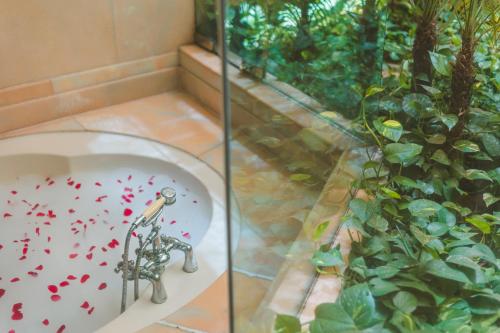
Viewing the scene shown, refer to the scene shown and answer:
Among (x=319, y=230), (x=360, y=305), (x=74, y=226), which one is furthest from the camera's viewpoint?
(x=74, y=226)

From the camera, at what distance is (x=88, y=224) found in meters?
1.88

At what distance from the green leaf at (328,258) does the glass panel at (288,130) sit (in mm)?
22

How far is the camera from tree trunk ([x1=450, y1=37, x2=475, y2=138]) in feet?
4.57

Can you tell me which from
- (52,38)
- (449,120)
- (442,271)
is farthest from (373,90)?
(52,38)

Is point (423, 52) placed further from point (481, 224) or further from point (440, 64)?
point (481, 224)

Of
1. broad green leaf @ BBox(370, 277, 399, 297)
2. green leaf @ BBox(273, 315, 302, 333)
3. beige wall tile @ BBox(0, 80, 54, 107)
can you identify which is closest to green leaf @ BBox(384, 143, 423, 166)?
broad green leaf @ BBox(370, 277, 399, 297)

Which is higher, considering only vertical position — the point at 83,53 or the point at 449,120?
the point at 449,120

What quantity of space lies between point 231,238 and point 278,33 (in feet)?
3.12

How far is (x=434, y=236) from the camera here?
1.15m

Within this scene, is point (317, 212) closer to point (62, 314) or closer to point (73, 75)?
point (62, 314)

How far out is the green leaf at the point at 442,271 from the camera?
3.36 ft

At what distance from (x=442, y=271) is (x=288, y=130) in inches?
19.4

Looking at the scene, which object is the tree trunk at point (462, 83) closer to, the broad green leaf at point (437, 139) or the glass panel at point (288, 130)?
the broad green leaf at point (437, 139)

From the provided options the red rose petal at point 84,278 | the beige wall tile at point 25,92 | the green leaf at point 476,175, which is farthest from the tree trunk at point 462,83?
the beige wall tile at point 25,92
